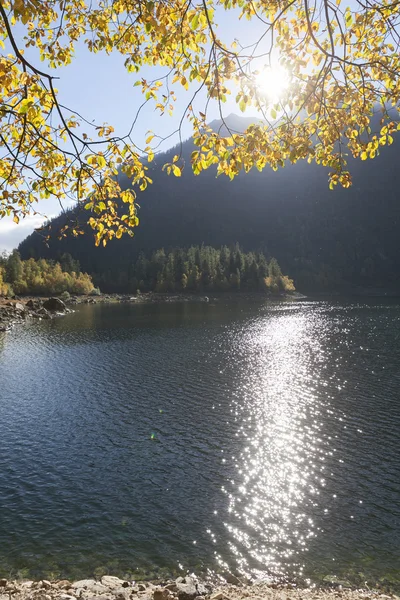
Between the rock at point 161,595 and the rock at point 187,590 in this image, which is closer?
the rock at point 161,595

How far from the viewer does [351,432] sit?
29.1 meters

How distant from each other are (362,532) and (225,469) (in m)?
8.22

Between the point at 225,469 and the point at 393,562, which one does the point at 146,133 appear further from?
the point at 225,469

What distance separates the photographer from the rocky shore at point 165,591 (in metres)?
11.9

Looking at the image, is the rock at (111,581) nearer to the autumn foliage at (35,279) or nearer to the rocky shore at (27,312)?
the rocky shore at (27,312)

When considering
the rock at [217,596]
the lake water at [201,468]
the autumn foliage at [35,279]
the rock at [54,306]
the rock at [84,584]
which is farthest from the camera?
the autumn foliage at [35,279]

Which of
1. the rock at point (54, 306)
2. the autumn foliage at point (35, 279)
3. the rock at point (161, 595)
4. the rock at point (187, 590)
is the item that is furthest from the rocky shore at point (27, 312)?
the rock at point (161, 595)

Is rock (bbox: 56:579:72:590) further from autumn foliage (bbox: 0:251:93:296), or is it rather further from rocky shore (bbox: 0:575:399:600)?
autumn foliage (bbox: 0:251:93:296)

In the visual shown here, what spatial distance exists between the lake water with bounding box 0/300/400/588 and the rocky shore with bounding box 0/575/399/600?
117 cm

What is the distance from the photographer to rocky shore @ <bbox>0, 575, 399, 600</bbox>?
1191 centimetres

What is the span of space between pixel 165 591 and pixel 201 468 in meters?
12.0

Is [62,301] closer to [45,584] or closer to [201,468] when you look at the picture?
[201,468]

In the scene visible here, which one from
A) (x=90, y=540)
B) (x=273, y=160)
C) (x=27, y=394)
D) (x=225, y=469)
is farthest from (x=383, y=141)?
(x=27, y=394)

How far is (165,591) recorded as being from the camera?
39.2 ft
